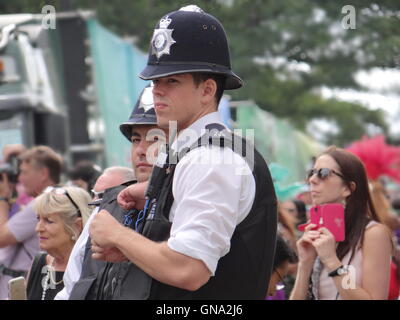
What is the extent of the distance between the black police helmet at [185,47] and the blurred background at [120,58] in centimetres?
124

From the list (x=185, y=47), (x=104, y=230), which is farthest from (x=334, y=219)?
(x=104, y=230)

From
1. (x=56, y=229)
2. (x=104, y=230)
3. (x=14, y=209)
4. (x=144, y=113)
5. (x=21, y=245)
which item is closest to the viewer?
(x=104, y=230)

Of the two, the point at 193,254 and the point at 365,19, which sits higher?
the point at 365,19

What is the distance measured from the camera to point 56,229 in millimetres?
5000

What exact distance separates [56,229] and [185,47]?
2395 mm

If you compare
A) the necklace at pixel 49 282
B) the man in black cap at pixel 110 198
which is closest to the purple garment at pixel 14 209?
the necklace at pixel 49 282

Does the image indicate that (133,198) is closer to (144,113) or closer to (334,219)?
(144,113)

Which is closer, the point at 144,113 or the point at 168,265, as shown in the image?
the point at 168,265

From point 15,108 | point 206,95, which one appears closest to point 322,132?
point 15,108

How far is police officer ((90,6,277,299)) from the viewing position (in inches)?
104

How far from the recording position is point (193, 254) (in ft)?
8.58

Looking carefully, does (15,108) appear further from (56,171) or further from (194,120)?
(194,120)

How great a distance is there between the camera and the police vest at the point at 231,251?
8.99 feet

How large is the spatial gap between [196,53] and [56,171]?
4289 millimetres
